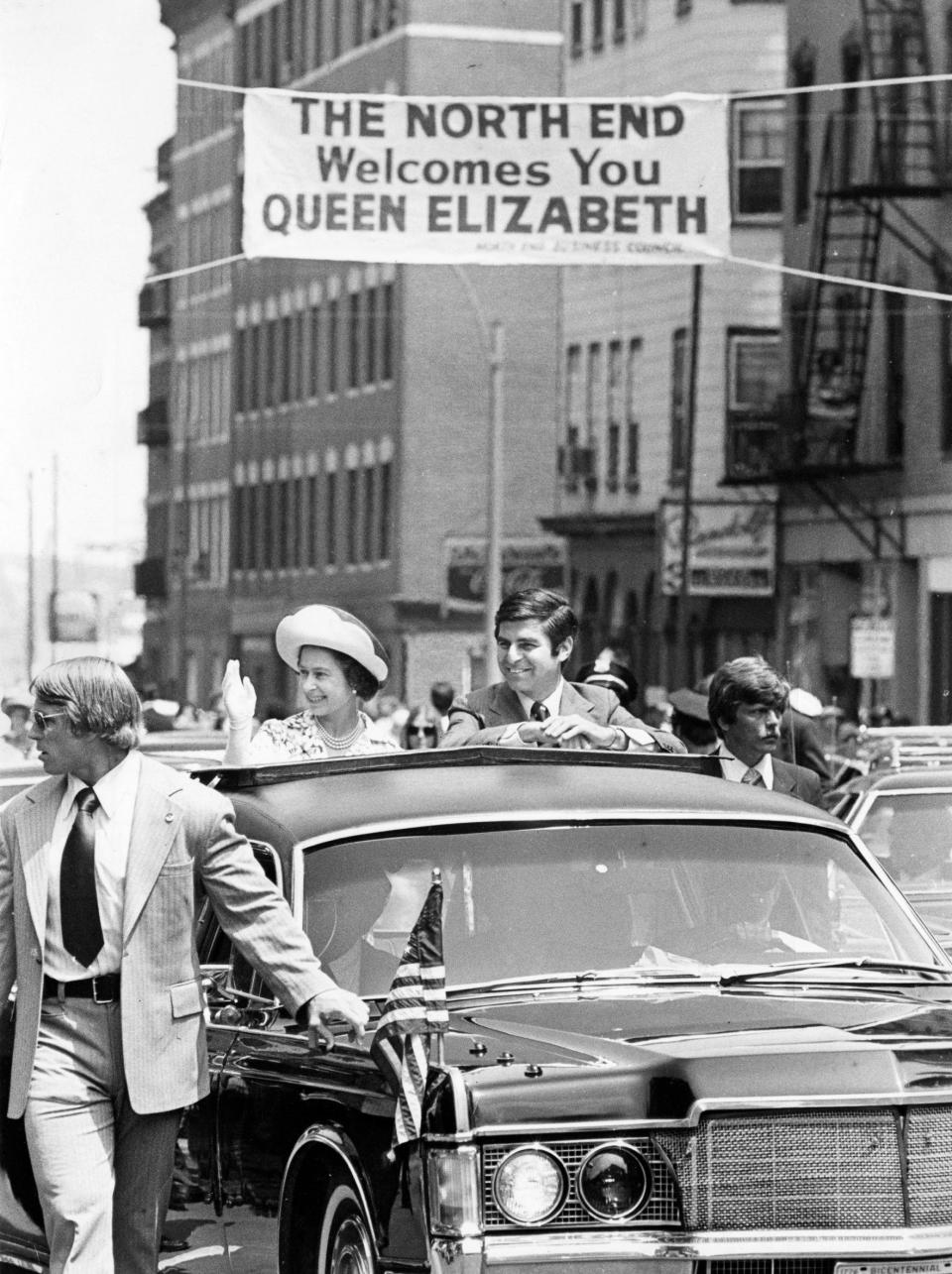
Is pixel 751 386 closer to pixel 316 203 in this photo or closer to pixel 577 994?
pixel 316 203

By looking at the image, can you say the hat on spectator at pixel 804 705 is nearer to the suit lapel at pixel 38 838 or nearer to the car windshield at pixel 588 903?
the car windshield at pixel 588 903

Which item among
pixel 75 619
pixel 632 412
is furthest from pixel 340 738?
pixel 632 412

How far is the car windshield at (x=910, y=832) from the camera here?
12781mm

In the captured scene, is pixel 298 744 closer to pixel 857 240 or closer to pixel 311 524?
pixel 857 240

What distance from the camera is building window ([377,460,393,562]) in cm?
6419

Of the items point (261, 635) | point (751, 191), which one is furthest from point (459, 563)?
point (261, 635)

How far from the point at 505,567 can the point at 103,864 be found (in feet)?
155

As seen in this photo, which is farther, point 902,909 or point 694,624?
point 694,624

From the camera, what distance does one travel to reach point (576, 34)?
5525cm

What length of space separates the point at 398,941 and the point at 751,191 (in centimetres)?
4233

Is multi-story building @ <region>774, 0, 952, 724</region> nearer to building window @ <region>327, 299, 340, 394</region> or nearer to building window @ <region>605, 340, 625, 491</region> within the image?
building window @ <region>605, 340, 625, 491</region>

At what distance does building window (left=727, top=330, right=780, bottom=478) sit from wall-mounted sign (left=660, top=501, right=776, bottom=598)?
2.79ft

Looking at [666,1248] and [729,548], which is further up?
[729,548]

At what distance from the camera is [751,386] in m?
49.5
